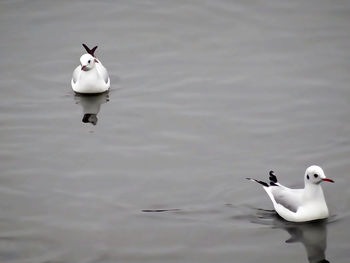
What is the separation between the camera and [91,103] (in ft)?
52.2

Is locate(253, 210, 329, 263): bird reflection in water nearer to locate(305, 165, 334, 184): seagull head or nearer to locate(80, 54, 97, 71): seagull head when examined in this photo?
locate(305, 165, 334, 184): seagull head

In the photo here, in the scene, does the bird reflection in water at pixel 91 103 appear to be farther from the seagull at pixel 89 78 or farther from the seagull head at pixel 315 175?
the seagull head at pixel 315 175

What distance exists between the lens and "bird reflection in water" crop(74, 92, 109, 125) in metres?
15.1

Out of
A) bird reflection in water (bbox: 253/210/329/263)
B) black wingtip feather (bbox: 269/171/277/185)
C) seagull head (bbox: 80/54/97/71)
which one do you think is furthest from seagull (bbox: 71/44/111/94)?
bird reflection in water (bbox: 253/210/329/263)

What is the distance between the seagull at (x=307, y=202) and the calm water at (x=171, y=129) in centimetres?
18

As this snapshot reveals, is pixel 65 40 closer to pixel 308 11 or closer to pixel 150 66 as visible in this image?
pixel 150 66

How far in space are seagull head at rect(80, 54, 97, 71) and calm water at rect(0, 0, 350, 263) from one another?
2.00ft

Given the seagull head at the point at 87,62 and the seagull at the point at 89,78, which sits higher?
the seagull head at the point at 87,62

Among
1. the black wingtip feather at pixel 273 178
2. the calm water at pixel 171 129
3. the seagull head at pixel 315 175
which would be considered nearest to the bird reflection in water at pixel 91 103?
the calm water at pixel 171 129

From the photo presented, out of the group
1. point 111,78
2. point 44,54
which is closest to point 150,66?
point 111,78

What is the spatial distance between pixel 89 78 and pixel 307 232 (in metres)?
6.31

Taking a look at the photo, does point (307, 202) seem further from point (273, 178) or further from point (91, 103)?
point (91, 103)

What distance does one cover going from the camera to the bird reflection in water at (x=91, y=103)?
15133mm

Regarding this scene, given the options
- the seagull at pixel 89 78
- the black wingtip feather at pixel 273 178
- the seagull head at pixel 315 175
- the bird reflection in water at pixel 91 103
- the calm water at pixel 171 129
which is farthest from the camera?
the seagull at pixel 89 78
